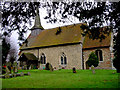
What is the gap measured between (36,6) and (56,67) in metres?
25.0

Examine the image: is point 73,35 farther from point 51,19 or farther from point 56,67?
point 51,19

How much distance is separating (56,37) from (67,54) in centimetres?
531

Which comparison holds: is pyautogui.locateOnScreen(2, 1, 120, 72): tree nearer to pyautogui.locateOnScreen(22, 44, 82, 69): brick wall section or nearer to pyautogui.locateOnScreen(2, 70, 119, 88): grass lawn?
pyautogui.locateOnScreen(2, 70, 119, 88): grass lawn

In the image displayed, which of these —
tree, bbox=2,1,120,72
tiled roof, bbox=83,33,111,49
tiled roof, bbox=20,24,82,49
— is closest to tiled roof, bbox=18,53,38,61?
tiled roof, bbox=20,24,82,49

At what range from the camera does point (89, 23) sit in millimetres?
6656

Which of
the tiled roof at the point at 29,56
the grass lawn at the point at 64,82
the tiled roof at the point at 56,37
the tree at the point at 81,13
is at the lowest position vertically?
the grass lawn at the point at 64,82

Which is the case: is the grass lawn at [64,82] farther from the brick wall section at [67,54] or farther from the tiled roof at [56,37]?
the tiled roof at [56,37]

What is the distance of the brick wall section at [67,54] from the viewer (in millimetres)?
28441

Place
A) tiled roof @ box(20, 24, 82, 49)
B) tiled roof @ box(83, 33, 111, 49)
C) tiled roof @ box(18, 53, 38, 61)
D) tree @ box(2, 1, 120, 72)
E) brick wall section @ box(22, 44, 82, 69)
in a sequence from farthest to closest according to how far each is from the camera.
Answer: tiled roof @ box(18, 53, 38, 61)
tiled roof @ box(20, 24, 82, 49)
brick wall section @ box(22, 44, 82, 69)
tiled roof @ box(83, 33, 111, 49)
tree @ box(2, 1, 120, 72)

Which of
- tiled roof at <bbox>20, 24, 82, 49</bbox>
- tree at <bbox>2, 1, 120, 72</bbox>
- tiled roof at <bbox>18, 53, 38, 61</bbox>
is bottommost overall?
tiled roof at <bbox>18, 53, 38, 61</bbox>

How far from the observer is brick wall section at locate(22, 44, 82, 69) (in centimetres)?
2844

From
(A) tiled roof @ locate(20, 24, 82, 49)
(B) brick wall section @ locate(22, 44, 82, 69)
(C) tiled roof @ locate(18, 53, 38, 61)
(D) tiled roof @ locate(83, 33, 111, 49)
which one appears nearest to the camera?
(D) tiled roof @ locate(83, 33, 111, 49)

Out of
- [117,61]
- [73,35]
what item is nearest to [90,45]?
[73,35]

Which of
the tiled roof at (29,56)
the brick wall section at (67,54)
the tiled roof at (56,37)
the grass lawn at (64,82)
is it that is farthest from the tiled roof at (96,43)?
the grass lawn at (64,82)
